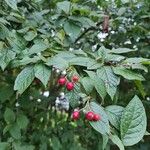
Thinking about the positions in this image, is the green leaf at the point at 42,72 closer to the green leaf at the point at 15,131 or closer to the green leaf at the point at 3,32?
the green leaf at the point at 3,32

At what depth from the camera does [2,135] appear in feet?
6.46

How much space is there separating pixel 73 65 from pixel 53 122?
1.03 meters

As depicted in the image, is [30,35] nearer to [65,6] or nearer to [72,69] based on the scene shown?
[65,6]

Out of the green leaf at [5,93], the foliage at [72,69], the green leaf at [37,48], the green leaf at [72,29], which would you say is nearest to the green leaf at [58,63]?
the foliage at [72,69]

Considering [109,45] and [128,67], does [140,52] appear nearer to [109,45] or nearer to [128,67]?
[109,45]

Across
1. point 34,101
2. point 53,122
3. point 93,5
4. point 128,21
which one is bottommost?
point 53,122

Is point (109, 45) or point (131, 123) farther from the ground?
point (131, 123)

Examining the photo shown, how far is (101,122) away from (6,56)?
45 centimetres

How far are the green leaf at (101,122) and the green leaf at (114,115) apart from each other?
0.03 metres

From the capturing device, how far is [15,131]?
1.73m

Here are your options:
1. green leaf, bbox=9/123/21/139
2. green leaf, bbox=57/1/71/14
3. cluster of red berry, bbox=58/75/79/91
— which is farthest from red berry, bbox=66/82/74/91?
green leaf, bbox=9/123/21/139

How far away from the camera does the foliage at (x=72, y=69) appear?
1.16 meters

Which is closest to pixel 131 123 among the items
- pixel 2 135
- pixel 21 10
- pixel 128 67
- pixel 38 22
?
pixel 128 67

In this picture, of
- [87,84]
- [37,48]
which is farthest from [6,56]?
[87,84]
